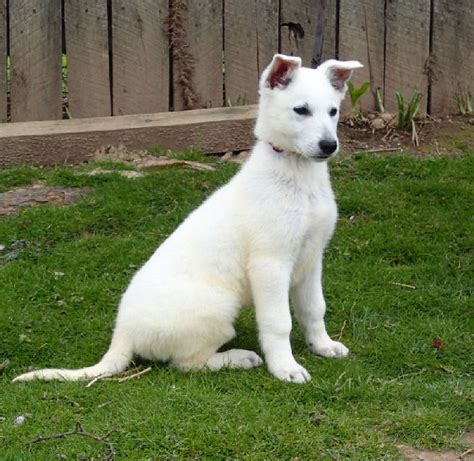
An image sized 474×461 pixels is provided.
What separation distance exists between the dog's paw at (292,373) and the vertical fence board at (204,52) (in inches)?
186

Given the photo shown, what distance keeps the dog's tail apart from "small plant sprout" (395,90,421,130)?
192 inches

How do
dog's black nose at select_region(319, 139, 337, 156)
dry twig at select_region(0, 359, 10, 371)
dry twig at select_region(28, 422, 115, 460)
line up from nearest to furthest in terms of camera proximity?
dry twig at select_region(28, 422, 115, 460) → dog's black nose at select_region(319, 139, 337, 156) → dry twig at select_region(0, 359, 10, 371)

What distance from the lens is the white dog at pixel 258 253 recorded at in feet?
16.6

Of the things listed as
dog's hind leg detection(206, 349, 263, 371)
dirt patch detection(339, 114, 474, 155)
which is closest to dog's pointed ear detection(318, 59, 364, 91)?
dog's hind leg detection(206, 349, 263, 371)

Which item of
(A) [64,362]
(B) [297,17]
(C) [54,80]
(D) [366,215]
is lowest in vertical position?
(A) [64,362]

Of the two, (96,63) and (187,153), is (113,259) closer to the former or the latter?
(187,153)

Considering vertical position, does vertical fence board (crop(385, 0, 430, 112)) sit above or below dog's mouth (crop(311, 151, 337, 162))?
above

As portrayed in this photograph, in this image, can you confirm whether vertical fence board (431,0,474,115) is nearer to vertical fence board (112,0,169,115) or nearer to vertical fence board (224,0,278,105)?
vertical fence board (224,0,278,105)

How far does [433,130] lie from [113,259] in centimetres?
401

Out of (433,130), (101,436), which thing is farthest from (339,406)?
(433,130)

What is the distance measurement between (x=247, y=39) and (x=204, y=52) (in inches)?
17.9

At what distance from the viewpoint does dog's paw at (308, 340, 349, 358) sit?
552cm

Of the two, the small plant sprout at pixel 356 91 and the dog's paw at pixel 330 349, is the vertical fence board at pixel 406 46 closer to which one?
the small plant sprout at pixel 356 91

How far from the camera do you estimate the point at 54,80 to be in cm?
907
